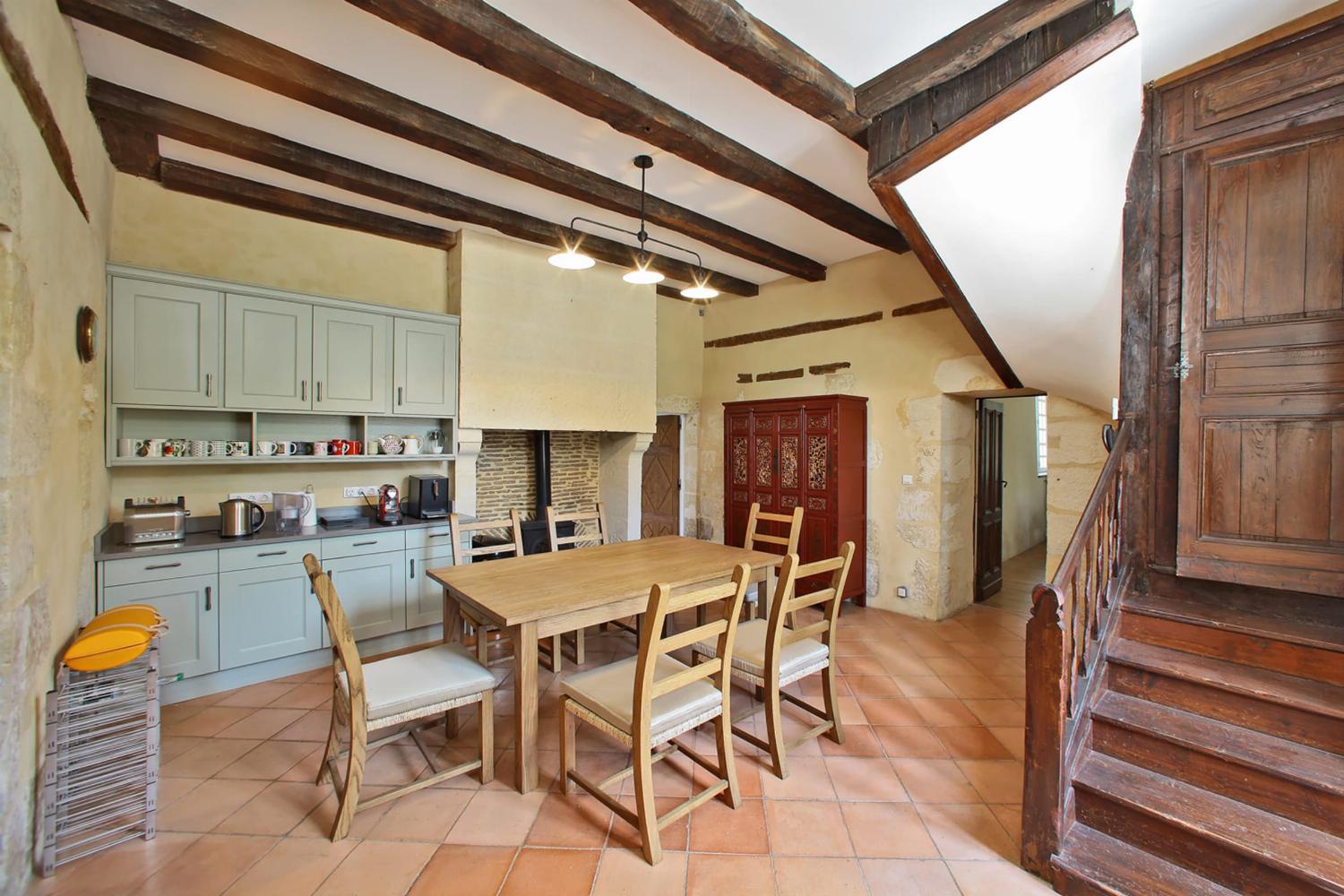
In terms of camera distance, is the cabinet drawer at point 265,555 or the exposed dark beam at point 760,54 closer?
the exposed dark beam at point 760,54

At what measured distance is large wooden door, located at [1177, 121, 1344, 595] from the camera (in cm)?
212

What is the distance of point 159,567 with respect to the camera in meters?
2.82

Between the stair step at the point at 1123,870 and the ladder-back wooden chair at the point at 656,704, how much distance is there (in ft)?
3.63

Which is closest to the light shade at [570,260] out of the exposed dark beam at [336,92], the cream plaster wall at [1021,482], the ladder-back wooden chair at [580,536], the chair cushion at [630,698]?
the exposed dark beam at [336,92]

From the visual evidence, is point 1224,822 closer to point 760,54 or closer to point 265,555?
point 760,54

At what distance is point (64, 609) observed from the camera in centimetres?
214

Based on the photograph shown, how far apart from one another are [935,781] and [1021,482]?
569 centimetres

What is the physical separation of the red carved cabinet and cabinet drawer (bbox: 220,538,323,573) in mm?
3368

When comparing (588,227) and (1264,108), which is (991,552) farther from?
(588,227)

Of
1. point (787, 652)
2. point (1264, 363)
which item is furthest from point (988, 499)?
point (787, 652)

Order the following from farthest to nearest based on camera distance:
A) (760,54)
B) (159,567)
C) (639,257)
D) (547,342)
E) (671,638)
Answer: (547,342) → (639,257) → (159,567) → (760,54) → (671,638)

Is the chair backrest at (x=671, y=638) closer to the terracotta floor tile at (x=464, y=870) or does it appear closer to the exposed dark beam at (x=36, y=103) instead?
the terracotta floor tile at (x=464, y=870)

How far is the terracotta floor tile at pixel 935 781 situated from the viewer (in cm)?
222

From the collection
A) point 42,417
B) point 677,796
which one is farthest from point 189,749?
point 677,796
